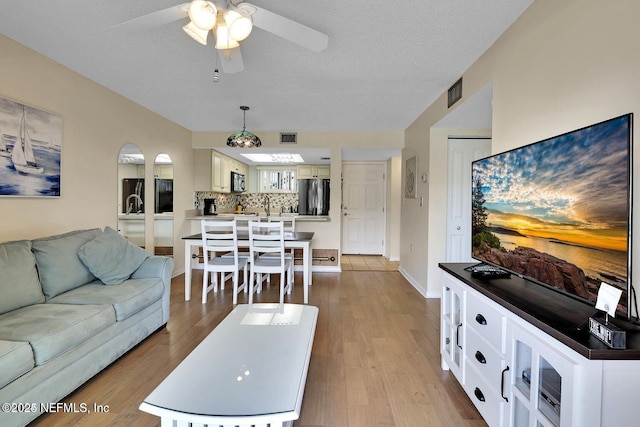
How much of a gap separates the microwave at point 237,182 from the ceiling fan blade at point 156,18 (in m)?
4.88

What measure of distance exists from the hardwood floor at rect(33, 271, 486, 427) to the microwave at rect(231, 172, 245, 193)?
11.0ft

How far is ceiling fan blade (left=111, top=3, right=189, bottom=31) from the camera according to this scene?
5.24ft

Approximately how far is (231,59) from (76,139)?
195 cm

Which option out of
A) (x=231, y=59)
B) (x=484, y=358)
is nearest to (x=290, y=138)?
(x=231, y=59)

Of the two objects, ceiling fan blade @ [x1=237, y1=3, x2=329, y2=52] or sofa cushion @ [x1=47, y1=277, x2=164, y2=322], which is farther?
sofa cushion @ [x1=47, y1=277, x2=164, y2=322]

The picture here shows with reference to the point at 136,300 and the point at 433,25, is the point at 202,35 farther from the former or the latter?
the point at 136,300

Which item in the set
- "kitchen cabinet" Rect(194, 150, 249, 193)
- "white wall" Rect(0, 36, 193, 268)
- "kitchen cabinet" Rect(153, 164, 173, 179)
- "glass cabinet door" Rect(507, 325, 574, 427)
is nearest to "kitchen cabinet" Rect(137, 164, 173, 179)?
"kitchen cabinet" Rect(153, 164, 173, 179)

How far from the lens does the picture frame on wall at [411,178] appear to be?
4344mm

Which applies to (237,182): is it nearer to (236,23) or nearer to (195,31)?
(195,31)

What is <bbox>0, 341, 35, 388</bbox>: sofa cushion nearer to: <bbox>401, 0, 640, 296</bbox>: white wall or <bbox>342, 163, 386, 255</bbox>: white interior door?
<bbox>401, 0, 640, 296</bbox>: white wall

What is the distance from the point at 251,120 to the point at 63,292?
122 inches

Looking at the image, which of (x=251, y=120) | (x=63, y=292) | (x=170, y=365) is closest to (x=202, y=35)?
(x=63, y=292)

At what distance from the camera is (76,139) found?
294 centimetres

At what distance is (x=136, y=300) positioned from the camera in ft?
7.63
